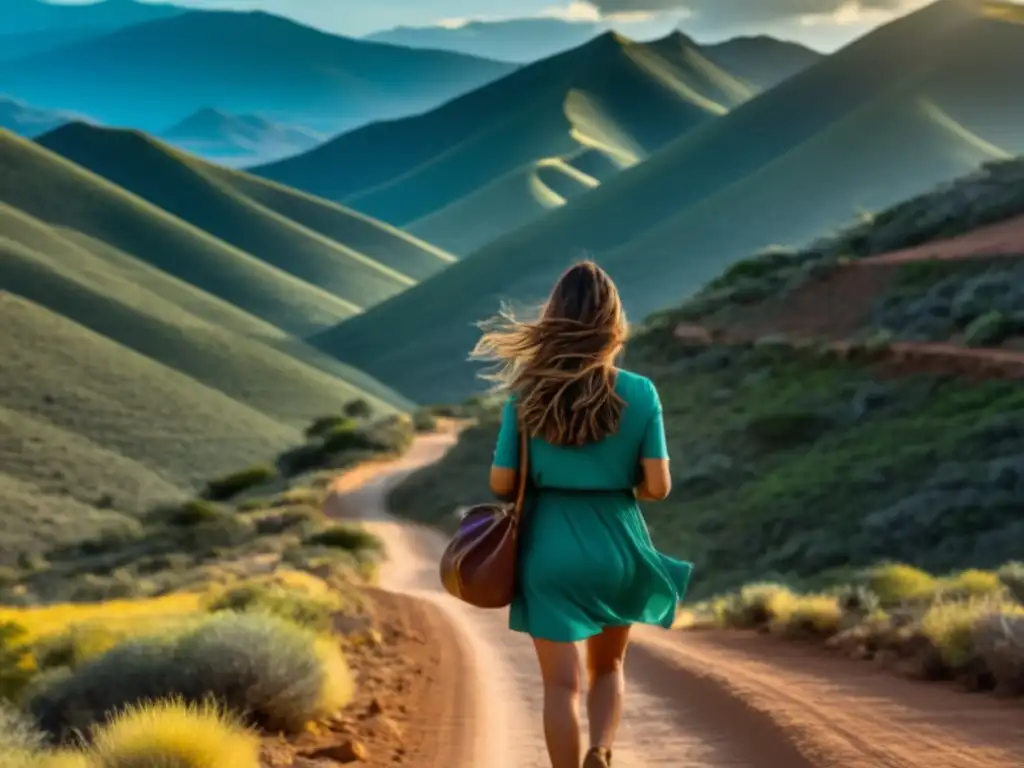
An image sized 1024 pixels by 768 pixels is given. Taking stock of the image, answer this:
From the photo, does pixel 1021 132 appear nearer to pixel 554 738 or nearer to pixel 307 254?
pixel 307 254

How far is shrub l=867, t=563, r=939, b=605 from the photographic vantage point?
1241cm

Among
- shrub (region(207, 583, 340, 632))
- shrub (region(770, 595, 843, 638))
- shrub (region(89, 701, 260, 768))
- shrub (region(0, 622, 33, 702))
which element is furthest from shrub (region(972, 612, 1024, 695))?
shrub (region(0, 622, 33, 702))

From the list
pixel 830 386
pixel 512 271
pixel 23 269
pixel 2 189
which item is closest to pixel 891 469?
pixel 830 386

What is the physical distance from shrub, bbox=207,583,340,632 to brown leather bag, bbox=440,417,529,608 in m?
6.06

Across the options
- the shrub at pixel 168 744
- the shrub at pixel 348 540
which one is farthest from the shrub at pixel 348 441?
the shrub at pixel 168 744

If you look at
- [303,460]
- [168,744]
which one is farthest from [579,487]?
[303,460]

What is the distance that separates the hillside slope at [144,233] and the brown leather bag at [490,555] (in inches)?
5508

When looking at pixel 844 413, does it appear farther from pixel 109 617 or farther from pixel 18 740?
pixel 18 740

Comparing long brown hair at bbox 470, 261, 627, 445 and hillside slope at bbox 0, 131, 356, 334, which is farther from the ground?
hillside slope at bbox 0, 131, 356, 334

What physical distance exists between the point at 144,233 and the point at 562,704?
497 ft

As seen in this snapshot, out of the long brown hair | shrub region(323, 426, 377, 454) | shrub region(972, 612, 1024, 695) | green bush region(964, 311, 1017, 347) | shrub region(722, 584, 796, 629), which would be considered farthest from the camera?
shrub region(323, 426, 377, 454)

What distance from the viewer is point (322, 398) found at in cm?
9912

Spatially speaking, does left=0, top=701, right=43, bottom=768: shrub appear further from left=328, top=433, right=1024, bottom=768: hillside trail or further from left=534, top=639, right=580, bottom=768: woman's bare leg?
left=534, top=639, right=580, bottom=768: woman's bare leg

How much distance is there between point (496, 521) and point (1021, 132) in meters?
129
